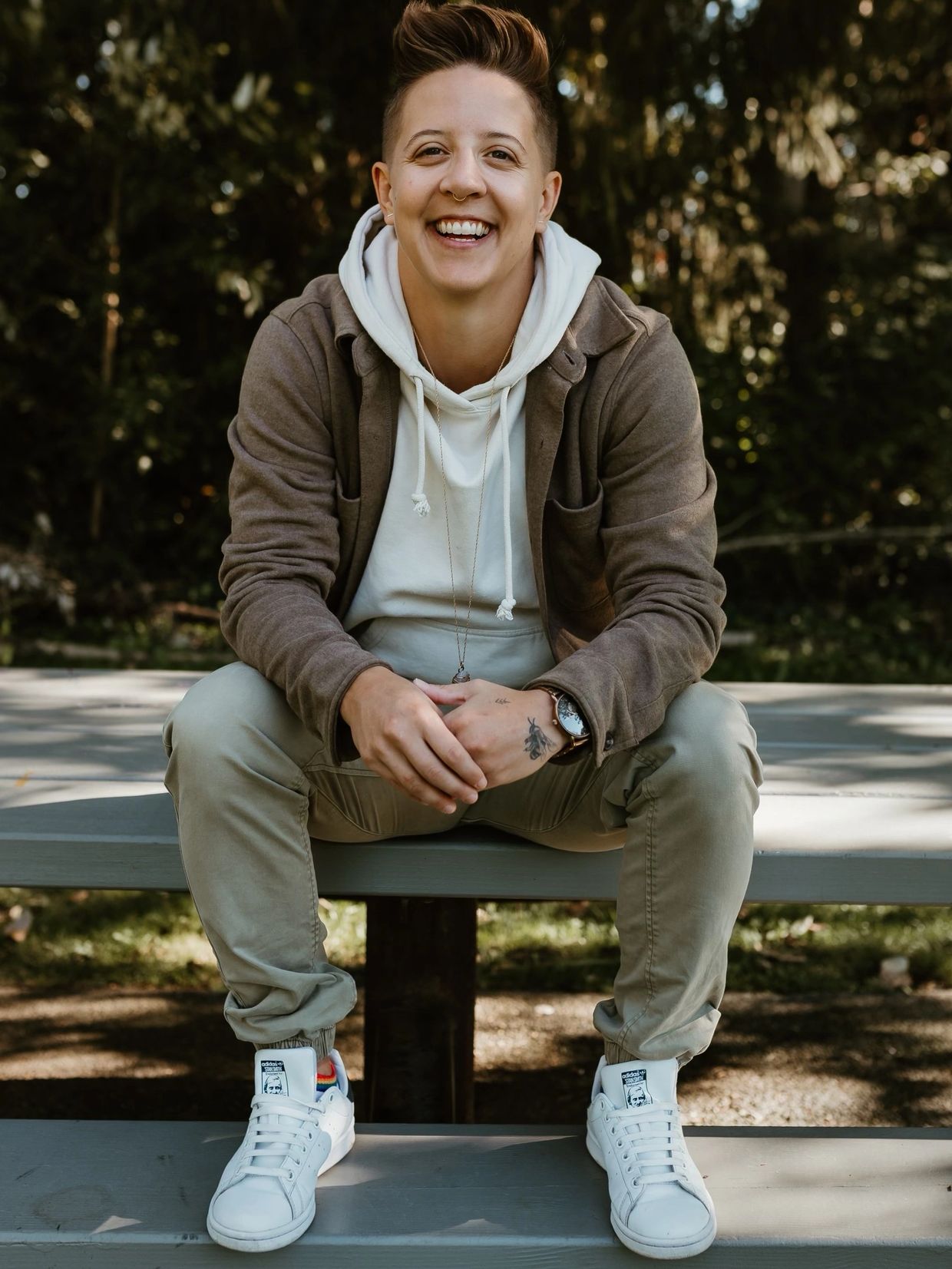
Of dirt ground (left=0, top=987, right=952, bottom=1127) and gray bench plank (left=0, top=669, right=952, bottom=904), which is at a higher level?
gray bench plank (left=0, top=669, right=952, bottom=904)

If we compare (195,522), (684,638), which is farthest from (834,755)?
(195,522)

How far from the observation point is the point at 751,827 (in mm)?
1680

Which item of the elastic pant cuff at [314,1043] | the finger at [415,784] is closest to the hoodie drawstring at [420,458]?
the finger at [415,784]

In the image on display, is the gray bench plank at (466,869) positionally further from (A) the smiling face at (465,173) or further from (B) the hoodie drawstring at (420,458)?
(A) the smiling face at (465,173)

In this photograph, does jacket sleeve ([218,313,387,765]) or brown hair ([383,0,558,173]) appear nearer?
jacket sleeve ([218,313,387,765])

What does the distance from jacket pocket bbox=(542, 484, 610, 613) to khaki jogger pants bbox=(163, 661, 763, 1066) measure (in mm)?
315

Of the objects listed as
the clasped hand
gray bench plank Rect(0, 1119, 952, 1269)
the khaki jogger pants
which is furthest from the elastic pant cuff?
the clasped hand

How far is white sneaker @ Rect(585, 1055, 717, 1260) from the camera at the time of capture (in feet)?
5.14

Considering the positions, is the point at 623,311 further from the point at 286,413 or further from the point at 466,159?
the point at 286,413

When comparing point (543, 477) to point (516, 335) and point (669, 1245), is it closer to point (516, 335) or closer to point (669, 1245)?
point (516, 335)

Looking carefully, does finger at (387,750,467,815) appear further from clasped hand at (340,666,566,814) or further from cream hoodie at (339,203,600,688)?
cream hoodie at (339,203,600,688)

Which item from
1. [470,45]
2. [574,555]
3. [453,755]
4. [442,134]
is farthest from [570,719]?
[470,45]

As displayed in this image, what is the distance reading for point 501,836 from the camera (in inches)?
74.4

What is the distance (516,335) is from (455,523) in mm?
300
